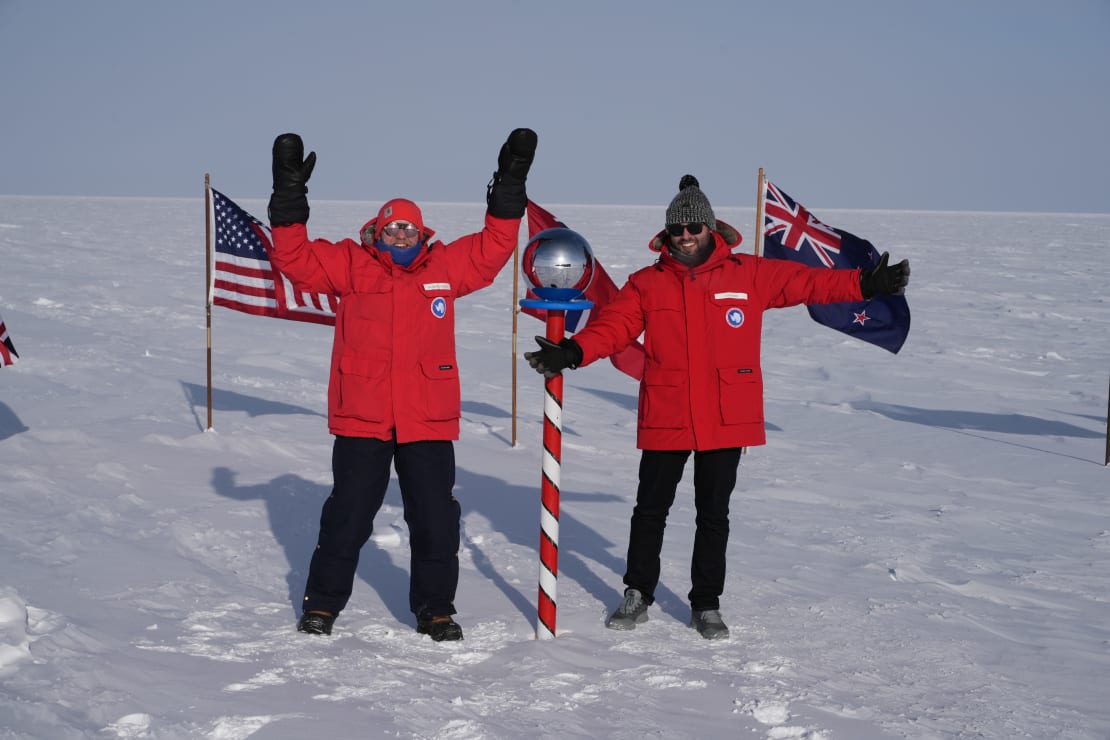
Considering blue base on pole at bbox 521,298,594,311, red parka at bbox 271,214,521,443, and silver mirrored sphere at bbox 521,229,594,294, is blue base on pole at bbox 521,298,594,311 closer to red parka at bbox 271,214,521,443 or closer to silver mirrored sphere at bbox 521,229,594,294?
silver mirrored sphere at bbox 521,229,594,294

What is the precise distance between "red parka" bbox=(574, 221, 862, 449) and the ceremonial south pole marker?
228 millimetres

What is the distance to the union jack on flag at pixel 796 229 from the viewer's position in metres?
8.39

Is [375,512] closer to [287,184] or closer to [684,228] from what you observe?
[287,184]

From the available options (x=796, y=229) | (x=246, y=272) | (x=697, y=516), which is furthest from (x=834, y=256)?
(x=246, y=272)

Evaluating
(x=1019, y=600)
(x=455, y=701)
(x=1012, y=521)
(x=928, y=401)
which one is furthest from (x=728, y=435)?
(x=928, y=401)

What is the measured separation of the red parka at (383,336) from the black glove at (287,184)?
7cm

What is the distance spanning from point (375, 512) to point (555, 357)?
3.21ft

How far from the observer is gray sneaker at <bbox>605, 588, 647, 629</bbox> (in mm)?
4746

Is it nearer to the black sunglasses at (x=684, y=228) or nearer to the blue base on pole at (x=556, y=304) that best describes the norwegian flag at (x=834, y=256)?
the black sunglasses at (x=684, y=228)

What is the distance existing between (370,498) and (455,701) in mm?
1009

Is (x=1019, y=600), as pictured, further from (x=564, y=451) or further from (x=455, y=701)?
(x=564, y=451)

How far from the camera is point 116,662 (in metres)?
3.88

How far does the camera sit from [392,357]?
4367mm

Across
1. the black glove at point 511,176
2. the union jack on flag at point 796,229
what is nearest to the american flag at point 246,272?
the union jack on flag at point 796,229
